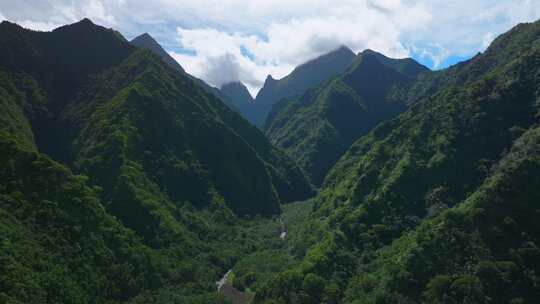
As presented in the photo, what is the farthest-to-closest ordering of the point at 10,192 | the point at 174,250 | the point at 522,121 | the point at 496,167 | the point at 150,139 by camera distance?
the point at 150,139, the point at 174,250, the point at 522,121, the point at 496,167, the point at 10,192

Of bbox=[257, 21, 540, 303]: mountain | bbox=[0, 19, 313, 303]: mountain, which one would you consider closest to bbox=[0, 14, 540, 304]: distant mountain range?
bbox=[257, 21, 540, 303]: mountain

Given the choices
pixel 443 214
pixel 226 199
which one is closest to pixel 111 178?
pixel 226 199

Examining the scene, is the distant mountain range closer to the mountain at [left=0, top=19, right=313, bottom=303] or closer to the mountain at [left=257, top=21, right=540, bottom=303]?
the mountain at [left=257, top=21, right=540, bottom=303]

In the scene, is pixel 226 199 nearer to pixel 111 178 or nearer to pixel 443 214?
pixel 111 178

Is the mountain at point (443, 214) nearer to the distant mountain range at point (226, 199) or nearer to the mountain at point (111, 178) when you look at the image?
the distant mountain range at point (226, 199)

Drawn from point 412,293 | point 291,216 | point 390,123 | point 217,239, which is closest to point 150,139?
point 217,239

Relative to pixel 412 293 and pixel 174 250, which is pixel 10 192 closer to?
pixel 174 250

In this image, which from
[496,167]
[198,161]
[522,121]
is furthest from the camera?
[198,161]
